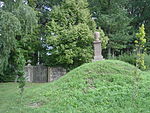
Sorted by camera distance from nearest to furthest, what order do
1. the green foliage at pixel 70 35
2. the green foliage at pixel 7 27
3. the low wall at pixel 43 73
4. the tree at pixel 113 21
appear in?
the green foliage at pixel 7 27 < the green foliage at pixel 70 35 < the low wall at pixel 43 73 < the tree at pixel 113 21

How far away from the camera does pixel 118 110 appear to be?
409 centimetres

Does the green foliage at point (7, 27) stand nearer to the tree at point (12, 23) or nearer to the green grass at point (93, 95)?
the tree at point (12, 23)

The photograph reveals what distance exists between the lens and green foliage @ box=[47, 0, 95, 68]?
11.4 meters

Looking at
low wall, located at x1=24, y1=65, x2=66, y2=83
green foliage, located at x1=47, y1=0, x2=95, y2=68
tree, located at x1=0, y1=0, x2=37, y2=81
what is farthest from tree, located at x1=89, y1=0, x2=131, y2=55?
tree, located at x1=0, y1=0, x2=37, y2=81

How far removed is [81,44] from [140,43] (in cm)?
863

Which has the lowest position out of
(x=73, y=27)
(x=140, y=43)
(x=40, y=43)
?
(x=140, y=43)

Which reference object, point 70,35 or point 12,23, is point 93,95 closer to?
point 12,23

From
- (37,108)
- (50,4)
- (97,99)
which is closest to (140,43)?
(97,99)

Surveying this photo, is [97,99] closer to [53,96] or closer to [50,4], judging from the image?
[53,96]

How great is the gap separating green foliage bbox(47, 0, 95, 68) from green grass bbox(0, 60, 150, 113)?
4.77 m

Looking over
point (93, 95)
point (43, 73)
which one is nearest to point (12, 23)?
point (93, 95)

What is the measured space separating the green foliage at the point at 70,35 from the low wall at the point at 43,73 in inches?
26.8

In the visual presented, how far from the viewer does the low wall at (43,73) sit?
12.7 m

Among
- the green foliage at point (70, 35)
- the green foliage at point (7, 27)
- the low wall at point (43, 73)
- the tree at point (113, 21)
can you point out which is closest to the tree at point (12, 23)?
the green foliage at point (7, 27)
